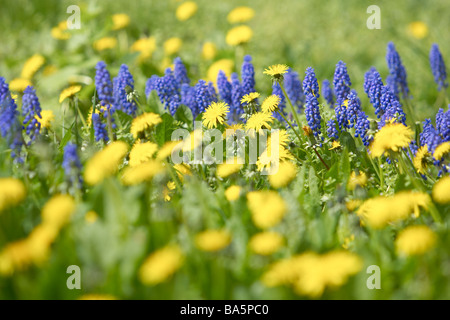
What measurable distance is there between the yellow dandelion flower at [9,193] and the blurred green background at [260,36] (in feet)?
10.8

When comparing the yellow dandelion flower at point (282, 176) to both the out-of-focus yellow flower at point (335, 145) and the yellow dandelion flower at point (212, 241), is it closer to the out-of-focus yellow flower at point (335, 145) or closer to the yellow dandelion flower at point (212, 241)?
the out-of-focus yellow flower at point (335, 145)

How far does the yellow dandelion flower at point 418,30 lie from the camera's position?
691cm

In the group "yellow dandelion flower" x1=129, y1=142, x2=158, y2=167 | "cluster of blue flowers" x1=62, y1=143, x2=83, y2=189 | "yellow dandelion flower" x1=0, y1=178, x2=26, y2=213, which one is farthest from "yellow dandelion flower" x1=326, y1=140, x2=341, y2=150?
"yellow dandelion flower" x1=0, y1=178, x2=26, y2=213

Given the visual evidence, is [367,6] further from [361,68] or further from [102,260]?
[102,260]

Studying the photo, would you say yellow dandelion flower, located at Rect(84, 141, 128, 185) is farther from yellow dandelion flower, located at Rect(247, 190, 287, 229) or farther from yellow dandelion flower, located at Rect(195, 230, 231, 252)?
yellow dandelion flower, located at Rect(247, 190, 287, 229)

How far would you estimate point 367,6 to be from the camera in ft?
26.2

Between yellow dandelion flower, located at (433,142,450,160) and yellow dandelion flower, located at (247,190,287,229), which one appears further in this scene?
yellow dandelion flower, located at (433,142,450,160)

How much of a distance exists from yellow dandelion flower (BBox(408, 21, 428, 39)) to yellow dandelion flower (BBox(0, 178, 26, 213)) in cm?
594

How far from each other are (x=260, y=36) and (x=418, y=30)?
2.03m

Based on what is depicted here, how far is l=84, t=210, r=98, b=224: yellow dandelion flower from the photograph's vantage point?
2.34 metres

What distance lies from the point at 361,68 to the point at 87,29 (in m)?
3.32

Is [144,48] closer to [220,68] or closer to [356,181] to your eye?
[220,68]

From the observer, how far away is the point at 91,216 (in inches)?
94.1
